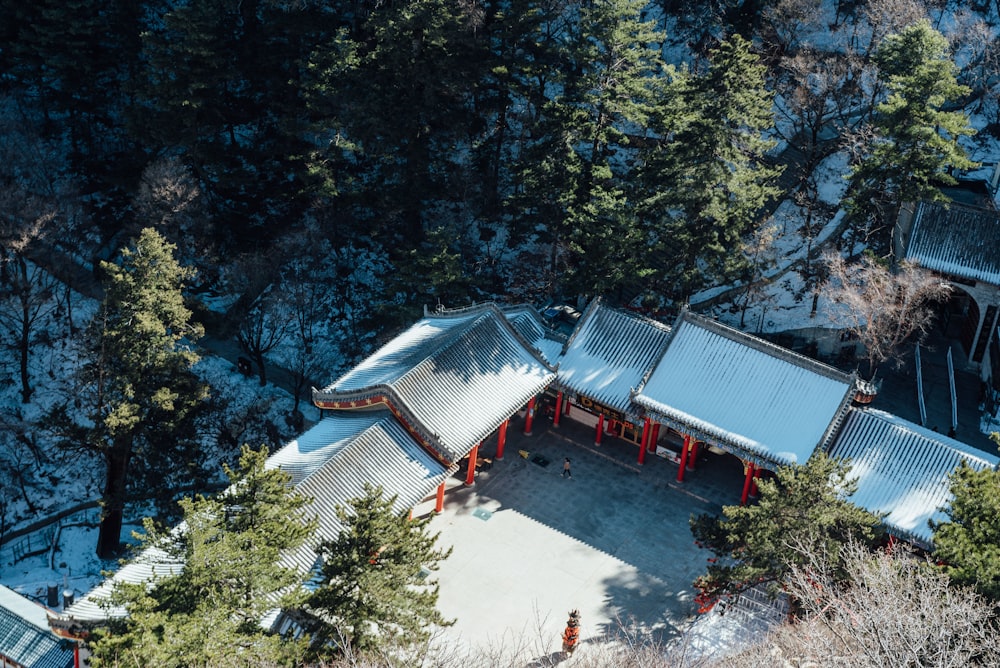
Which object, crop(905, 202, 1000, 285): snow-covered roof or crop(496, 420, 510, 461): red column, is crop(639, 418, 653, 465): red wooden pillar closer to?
crop(496, 420, 510, 461): red column

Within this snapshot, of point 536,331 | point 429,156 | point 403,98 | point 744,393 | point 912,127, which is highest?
point 912,127

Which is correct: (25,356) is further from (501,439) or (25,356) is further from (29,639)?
(501,439)

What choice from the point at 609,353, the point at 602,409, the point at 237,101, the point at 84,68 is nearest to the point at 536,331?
the point at 609,353

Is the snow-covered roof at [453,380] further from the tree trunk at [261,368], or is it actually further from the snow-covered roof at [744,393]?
the tree trunk at [261,368]

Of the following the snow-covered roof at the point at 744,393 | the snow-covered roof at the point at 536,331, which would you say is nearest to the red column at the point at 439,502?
the snow-covered roof at the point at 536,331

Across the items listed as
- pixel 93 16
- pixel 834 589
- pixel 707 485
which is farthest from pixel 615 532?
pixel 93 16

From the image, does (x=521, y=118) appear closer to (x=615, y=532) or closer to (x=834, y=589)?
(x=615, y=532)

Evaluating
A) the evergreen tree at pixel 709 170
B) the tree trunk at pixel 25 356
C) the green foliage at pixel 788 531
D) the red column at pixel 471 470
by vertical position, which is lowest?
the tree trunk at pixel 25 356
